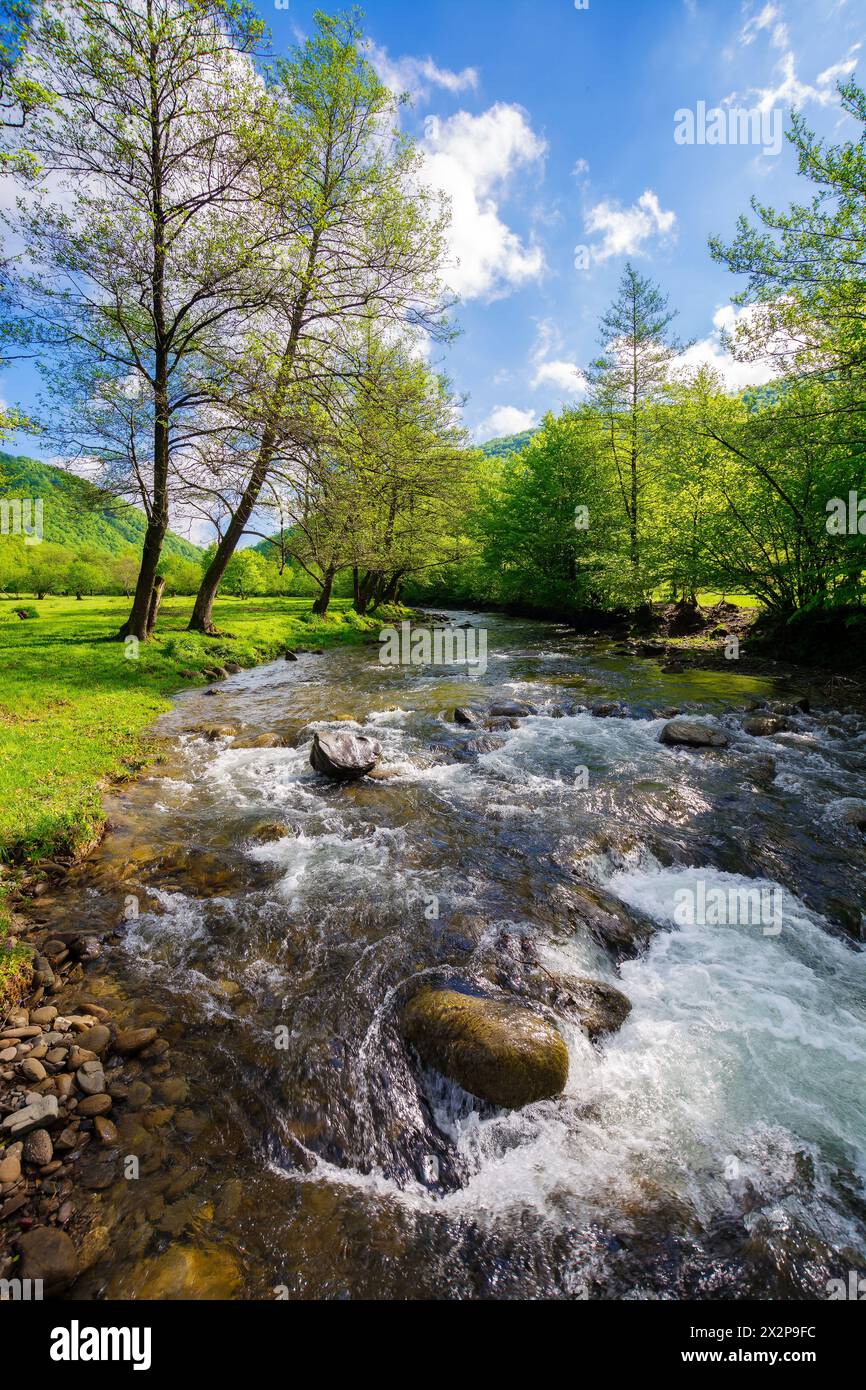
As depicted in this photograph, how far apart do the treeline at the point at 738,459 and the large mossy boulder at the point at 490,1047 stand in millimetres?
15026

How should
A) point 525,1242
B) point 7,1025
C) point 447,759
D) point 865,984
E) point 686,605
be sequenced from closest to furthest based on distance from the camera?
1. point 525,1242
2. point 7,1025
3. point 865,984
4. point 447,759
5. point 686,605

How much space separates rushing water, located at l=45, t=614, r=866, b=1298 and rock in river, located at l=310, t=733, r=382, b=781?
12.3 inches

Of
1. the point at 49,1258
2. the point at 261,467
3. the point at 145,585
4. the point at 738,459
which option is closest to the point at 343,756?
the point at 49,1258

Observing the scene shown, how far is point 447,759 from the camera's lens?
405 inches

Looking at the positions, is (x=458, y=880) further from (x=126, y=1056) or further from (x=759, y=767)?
(x=759, y=767)

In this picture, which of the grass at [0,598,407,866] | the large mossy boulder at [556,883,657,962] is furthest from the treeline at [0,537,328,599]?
the large mossy boulder at [556,883,657,962]

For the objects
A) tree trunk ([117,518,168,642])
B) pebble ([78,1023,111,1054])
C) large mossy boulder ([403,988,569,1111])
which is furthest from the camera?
tree trunk ([117,518,168,642])

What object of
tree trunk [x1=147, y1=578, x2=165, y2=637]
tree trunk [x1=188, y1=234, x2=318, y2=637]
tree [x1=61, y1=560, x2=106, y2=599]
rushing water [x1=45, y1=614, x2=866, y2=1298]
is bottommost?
rushing water [x1=45, y1=614, x2=866, y2=1298]

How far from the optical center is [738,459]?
57.5 feet

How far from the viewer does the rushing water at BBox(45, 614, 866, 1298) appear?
2.83 m

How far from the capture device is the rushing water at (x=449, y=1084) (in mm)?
2834

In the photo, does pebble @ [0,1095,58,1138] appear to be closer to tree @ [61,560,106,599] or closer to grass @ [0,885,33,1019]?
grass @ [0,885,33,1019]

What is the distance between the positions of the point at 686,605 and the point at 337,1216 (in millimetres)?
26906
